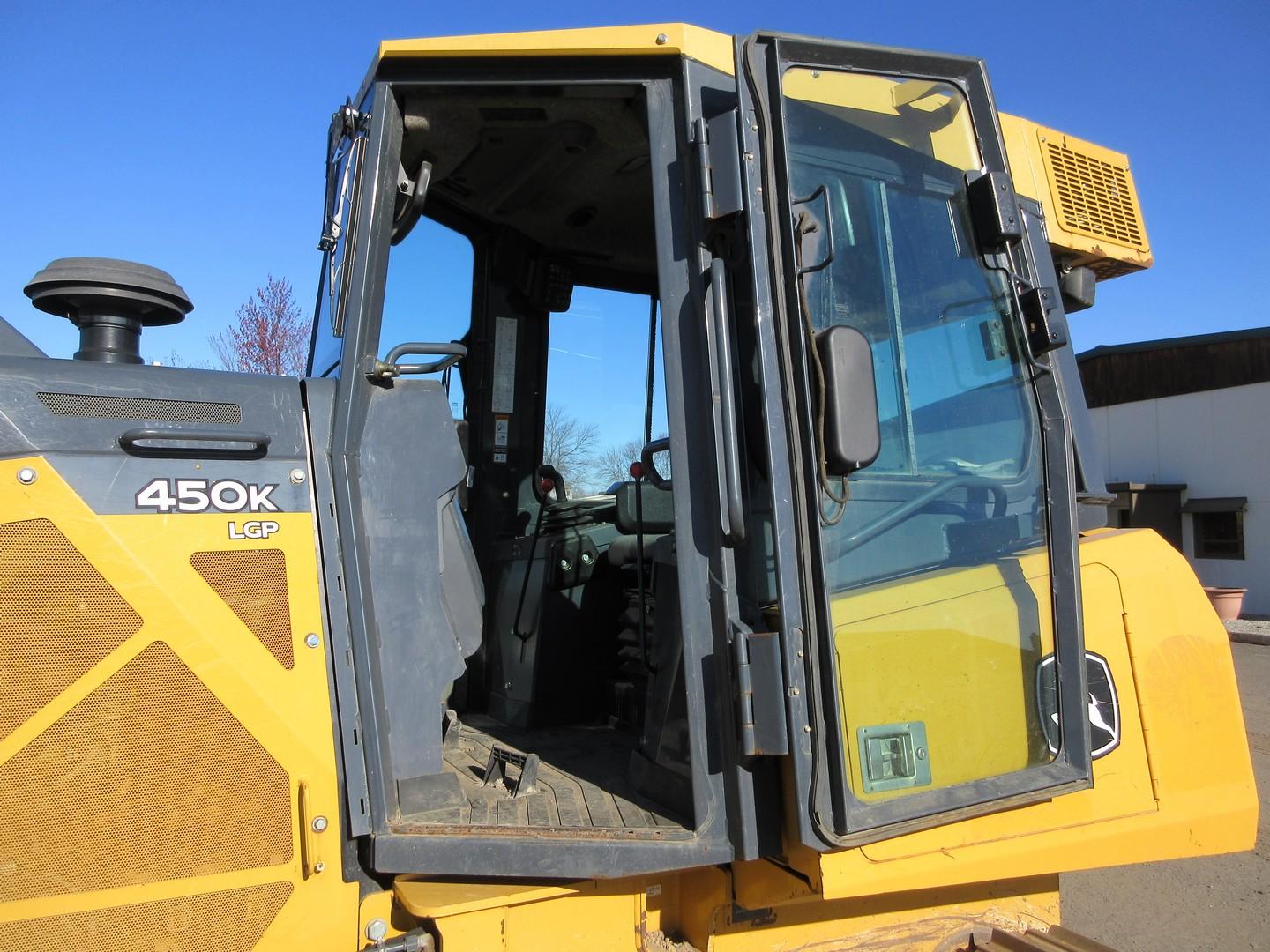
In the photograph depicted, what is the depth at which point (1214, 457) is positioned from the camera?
1702cm

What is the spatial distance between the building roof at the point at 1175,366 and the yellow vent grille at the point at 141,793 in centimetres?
1602

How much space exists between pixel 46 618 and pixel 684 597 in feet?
4.23

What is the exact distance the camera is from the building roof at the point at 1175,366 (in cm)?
1650

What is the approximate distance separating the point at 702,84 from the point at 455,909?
198cm

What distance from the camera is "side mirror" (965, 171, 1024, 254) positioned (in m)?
2.34

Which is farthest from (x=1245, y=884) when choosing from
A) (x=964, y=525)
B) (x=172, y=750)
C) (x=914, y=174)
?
(x=172, y=750)

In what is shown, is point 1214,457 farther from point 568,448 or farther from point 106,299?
point 106,299

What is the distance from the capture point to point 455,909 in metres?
1.99

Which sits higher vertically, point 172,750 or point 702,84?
point 702,84

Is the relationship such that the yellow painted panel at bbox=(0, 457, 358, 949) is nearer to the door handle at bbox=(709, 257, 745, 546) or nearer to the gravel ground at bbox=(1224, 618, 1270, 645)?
the door handle at bbox=(709, 257, 745, 546)

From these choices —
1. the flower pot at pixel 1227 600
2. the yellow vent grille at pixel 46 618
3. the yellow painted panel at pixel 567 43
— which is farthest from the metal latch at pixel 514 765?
the flower pot at pixel 1227 600

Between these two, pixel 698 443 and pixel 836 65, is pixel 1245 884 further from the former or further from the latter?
pixel 836 65

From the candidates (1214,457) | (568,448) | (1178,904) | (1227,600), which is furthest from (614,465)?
(1214,457)

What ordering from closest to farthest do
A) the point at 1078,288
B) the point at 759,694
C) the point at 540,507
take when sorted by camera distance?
the point at 759,694 < the point at 1078,288 < the point at 540,507
